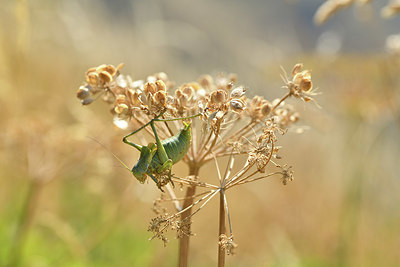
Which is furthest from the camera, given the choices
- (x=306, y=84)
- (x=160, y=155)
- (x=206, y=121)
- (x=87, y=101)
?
(x=87, y=101)

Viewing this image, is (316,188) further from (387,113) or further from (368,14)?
(368,14)

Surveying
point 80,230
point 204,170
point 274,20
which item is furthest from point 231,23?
point 80,230

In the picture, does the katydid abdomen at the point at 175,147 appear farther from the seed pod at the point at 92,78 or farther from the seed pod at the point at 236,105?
the seed pod at the point at 92,78

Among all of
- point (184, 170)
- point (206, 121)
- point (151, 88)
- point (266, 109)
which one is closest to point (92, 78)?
point (151, 88)

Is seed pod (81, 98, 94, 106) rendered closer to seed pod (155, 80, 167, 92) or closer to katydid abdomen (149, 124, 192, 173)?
seed pod (155, 80, 167, 92)

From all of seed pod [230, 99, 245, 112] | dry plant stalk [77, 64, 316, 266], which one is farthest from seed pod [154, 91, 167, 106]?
seed pod [230, 99, 245, 112]

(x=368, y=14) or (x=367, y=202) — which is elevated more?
(x=367, y=202)

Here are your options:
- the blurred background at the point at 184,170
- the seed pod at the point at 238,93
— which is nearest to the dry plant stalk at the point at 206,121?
the seed pod at the point at 238,93

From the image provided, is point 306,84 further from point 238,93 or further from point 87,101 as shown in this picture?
point 87,101
